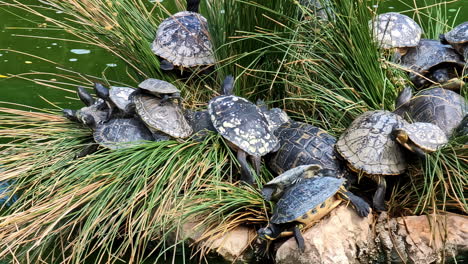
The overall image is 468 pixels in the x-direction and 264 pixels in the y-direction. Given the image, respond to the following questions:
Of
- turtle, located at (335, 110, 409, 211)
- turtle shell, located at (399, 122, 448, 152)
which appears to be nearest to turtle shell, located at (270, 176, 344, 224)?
turtle, located at (335, 110, 409, 211)

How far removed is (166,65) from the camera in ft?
15.0

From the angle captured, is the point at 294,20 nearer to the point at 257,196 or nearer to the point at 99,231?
the point at 257,196

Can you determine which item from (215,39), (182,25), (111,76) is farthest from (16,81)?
(215,39)

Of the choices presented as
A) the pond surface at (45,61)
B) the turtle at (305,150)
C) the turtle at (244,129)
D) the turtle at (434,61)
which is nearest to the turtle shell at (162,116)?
the turtle at (244,129)

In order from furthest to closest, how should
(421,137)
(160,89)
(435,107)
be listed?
(160,89) < (435,107) < (421,137)

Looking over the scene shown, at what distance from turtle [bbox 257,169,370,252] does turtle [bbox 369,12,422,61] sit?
60.5 inches

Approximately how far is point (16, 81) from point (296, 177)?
329 cm

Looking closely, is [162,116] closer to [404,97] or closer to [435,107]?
[404,97]

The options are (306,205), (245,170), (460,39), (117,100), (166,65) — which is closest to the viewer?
(306,205)

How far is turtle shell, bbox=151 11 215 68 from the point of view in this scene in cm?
458

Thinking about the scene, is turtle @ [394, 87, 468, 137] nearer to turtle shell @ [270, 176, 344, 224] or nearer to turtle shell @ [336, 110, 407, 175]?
turtle shell @ [336, 110, 407, 175]

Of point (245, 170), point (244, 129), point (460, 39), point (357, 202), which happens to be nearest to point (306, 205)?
point (357, 202)

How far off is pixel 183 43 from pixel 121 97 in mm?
866

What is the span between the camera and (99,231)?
11.0 feet
